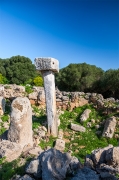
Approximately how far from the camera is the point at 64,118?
37.4ft

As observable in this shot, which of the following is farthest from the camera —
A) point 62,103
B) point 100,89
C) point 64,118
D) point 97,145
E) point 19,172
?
point 100,89

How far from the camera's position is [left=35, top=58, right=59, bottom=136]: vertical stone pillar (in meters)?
8.72

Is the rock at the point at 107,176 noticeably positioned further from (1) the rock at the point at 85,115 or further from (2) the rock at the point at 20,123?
(1) the rock at the point at 85,115

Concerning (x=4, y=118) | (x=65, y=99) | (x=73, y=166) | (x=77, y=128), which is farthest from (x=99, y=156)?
(x=65, y=99)

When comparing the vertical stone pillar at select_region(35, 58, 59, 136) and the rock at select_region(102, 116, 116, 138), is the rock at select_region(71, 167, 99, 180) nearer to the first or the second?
the vertical stone pillar at select_region(35, 58, 59, 136)

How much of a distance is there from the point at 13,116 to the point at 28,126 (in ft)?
2.23

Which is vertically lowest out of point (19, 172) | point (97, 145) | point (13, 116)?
point (97, 145)

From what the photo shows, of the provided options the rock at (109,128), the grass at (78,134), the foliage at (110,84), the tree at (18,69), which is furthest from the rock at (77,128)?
the tree at (18,69)

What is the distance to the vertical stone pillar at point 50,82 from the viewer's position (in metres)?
8.72

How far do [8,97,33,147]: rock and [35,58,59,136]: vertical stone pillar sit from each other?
2.13 metres

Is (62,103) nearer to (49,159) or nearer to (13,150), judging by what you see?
(13,150)

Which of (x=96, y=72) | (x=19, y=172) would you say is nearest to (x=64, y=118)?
(x=19, y=172)

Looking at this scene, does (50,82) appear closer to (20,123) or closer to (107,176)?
(20,123)

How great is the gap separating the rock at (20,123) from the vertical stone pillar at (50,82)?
6.98ft
